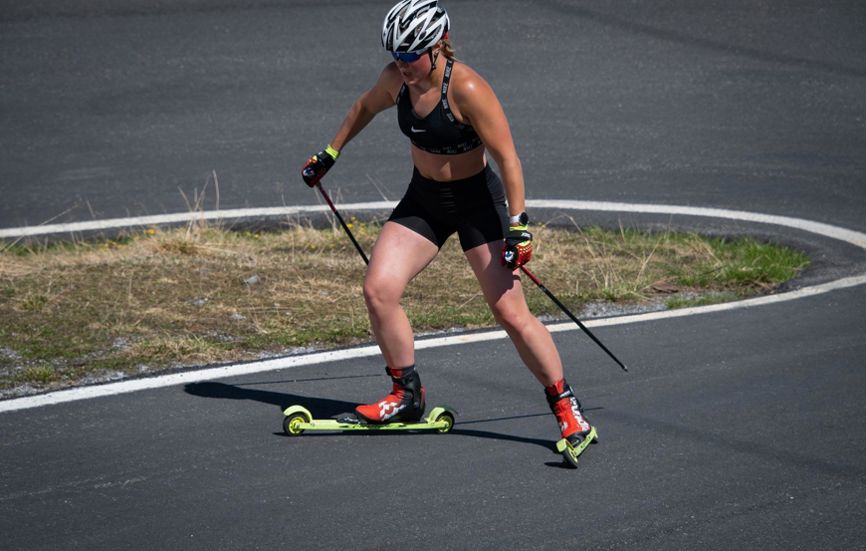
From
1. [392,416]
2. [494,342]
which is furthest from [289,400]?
[494,342]

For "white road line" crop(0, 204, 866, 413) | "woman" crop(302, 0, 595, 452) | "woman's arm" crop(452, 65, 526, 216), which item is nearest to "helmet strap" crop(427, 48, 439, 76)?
"woman" crop(302, 0, 595, 452)

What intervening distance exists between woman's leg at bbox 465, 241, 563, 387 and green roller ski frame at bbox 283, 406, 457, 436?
1.82ft

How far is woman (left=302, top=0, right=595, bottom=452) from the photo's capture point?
5559mm

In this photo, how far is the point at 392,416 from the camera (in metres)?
6.10

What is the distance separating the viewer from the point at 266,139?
12750mm

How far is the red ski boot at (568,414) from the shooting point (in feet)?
18.7

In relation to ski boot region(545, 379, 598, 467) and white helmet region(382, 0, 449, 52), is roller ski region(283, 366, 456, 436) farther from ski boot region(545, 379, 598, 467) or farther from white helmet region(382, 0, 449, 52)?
white helmet region(382, 0, 449, 52)

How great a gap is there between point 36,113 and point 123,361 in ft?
24.1

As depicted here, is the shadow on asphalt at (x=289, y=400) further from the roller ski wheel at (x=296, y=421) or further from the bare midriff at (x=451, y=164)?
the bare midriff at (x=451, y=164)

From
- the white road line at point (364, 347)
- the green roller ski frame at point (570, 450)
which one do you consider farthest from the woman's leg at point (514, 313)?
the white road line at point (364, 347)

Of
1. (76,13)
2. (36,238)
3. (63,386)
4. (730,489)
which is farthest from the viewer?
(76,13)

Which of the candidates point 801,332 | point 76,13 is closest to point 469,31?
point 76,13

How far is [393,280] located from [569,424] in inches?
44.0

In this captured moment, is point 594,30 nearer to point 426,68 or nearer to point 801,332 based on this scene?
point 801,332
